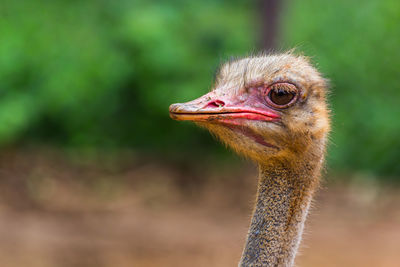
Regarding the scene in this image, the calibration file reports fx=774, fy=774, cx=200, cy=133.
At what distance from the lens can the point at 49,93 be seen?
697 cm

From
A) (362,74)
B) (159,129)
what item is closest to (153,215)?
(159,129)

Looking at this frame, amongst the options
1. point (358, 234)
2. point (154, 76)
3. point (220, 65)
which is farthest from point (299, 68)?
point (154, 76)

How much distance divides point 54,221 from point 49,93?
1.42 m

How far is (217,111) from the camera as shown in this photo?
8.24ft

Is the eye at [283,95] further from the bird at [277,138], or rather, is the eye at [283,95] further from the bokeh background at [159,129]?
the bokeh background at [159,129]

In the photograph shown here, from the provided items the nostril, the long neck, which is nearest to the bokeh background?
the long neck

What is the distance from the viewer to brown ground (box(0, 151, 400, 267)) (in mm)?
5598

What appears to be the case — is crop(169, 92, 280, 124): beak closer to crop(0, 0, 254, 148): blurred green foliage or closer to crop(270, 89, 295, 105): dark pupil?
crop(270, 89, 295, 105): dark pupil

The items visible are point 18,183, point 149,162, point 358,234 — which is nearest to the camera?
point 358,234

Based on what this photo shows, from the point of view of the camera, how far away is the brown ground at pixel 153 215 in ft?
18.4

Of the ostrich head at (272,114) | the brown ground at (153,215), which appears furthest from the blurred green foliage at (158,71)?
the ostrich head at (272,114)

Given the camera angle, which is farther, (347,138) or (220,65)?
(347,138)

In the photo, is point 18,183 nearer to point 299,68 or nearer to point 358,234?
point 358,234

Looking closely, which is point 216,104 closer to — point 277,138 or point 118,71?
point 277,138
